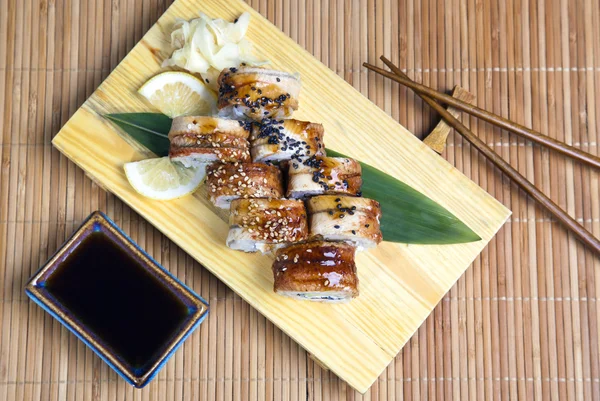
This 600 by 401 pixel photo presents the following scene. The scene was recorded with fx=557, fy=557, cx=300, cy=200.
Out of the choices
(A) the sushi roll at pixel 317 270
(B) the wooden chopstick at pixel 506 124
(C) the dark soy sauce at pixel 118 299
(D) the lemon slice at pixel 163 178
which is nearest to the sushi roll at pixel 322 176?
(A) the sushi roll at pixel 317 270

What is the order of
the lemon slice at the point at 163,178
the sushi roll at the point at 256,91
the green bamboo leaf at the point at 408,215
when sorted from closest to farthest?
the sushi roll at the point at 256,91 < the lemon slice at the point at 163,178 < the green bamboo leaf at the point at 408,215

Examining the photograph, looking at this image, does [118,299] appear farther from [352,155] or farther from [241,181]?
[352,155]

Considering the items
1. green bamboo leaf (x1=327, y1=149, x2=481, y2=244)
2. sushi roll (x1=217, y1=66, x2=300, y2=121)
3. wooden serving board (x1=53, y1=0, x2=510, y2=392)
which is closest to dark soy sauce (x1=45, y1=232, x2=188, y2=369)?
wooden serving board (x1=53, y1=0, x2=510, y2=392)

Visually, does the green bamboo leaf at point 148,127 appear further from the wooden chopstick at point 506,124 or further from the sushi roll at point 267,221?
the wooden chopstick at point 506,124

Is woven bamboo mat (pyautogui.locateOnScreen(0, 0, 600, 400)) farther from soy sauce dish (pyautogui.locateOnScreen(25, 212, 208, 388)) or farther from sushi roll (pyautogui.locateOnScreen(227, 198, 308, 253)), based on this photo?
sushi roll (pyautogui.locateOnScreen(227, 198, 308, 253))

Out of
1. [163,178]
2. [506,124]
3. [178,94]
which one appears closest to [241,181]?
[163,178]

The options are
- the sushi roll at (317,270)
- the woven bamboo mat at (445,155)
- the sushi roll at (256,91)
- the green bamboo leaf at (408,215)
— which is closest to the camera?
the sushi roll at (317,270)
